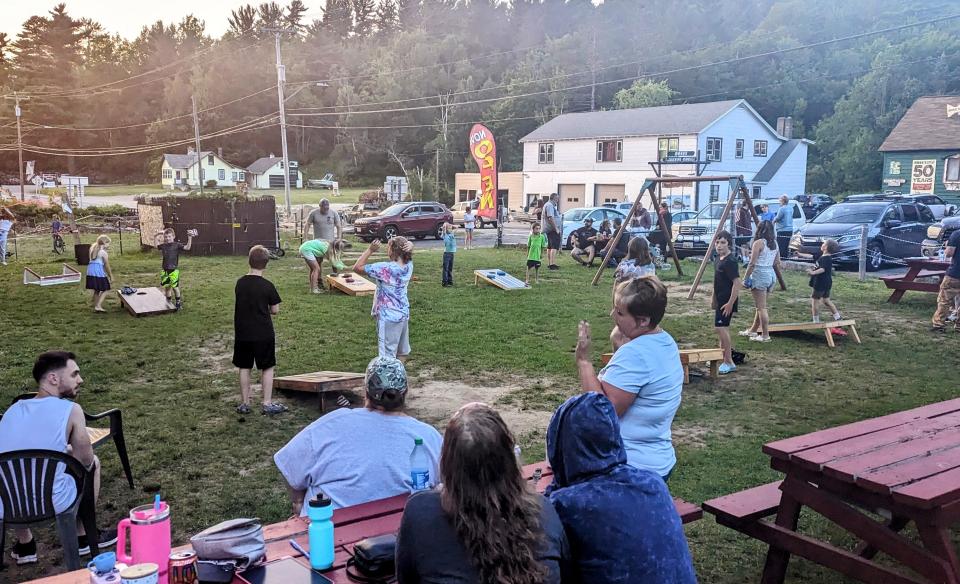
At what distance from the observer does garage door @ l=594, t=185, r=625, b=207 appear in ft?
149

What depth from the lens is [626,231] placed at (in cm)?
1955

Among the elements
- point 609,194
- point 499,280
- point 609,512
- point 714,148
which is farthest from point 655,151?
point 609,512

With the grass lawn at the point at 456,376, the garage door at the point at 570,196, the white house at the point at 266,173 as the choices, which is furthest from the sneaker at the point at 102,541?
the white house at the point at 266,173

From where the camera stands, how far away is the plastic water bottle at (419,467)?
11.4 feet

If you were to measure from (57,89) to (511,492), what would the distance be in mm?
93827

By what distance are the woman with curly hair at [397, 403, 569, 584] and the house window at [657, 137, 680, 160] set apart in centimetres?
4305

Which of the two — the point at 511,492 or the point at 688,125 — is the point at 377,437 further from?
the point at 688,125

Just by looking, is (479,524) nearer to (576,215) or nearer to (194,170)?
(576,215)

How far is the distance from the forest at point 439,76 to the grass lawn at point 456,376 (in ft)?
136

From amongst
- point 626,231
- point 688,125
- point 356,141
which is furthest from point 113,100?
A: point 626,231

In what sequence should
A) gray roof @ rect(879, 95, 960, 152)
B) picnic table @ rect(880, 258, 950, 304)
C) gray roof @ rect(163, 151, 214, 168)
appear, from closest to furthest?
picnic table @ rect(880, 258, 950, 304)
gray roof @ rect(879, 95, 960, 152)
gray roof @ rect(163, 151, 214, 168)

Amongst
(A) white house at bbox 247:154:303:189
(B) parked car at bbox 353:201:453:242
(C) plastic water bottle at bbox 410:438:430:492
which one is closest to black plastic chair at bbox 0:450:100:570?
(C) plastic water bottle at bbox 410:438:430:492

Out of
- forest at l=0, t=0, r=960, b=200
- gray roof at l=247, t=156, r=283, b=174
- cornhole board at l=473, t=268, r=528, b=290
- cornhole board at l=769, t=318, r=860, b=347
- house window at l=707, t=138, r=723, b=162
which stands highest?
forest at l=0, t=0, r=960, b=200

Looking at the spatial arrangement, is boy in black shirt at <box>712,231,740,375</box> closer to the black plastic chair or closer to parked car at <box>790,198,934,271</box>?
the black plastic chair
